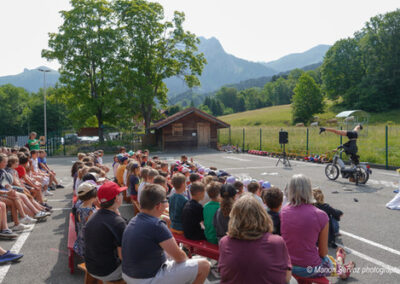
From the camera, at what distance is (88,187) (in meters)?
4.25

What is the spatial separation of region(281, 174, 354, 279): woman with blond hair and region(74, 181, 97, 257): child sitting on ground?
2.61 meters

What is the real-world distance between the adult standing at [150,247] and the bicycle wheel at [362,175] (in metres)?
9.77

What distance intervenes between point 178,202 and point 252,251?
2.40m

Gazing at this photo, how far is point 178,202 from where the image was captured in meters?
4.71

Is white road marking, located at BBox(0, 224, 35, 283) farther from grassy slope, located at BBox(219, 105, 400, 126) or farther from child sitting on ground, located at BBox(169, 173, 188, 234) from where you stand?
grassy slope, located at BBox(219, 105, 400, 126)

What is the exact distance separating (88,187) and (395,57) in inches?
2891

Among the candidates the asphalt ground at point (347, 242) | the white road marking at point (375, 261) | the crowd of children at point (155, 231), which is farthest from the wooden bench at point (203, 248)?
the white road marking at point (375, 261)

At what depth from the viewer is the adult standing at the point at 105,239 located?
3223 millimetres

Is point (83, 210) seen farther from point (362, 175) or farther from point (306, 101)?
point (306, 101)

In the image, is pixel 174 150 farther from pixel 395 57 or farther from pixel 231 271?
pixel 395 57

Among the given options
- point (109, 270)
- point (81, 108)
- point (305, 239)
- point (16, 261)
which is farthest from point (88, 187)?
point (81, 108)

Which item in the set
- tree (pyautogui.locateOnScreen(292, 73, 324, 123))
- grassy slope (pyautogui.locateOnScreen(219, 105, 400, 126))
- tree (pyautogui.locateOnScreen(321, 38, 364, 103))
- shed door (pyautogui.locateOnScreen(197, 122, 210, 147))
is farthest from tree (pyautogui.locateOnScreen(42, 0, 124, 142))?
tree (pyautogui.locateOnScreen(321, 38, 364, 103))

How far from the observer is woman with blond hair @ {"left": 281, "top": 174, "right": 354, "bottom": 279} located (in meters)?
3.24

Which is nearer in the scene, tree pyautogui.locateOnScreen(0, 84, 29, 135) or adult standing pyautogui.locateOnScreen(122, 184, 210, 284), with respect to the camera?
adult standing pyautogui.locateOnScreen(122, 184, 210, 284)
